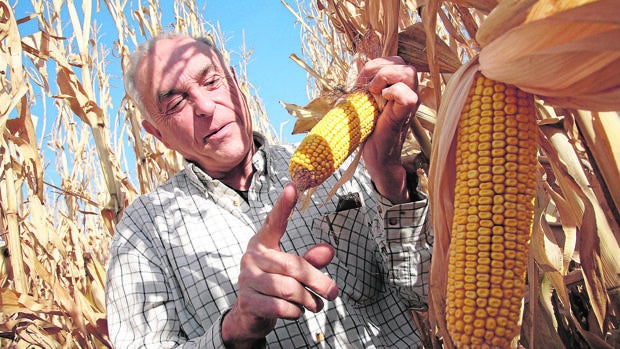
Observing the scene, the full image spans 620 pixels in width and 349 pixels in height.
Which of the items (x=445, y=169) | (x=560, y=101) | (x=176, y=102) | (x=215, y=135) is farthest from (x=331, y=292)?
(x=176, y=102)

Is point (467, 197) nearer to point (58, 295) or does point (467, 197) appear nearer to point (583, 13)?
point (583, 13)

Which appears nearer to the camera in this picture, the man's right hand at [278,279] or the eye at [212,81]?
the man's right hand at [278,279]

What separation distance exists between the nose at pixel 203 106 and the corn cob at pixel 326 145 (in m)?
0.91

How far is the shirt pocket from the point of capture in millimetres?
2197

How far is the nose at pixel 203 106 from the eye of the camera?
7.38 feet

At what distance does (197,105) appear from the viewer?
7.45 ft

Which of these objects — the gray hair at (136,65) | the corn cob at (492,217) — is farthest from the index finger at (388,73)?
the gray hair at (136,65)

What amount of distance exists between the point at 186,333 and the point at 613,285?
1.62 metres

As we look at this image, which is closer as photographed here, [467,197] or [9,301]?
[467,197]

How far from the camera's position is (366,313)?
2.25m

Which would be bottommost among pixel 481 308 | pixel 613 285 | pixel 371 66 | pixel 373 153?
pixel 613 285

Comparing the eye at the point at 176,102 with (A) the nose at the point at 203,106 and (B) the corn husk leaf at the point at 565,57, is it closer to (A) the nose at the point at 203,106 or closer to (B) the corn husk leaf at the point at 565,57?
(A) the nose at the point at 203,106

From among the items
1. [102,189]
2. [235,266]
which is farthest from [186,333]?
[102,189]

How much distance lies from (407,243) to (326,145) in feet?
2.69
